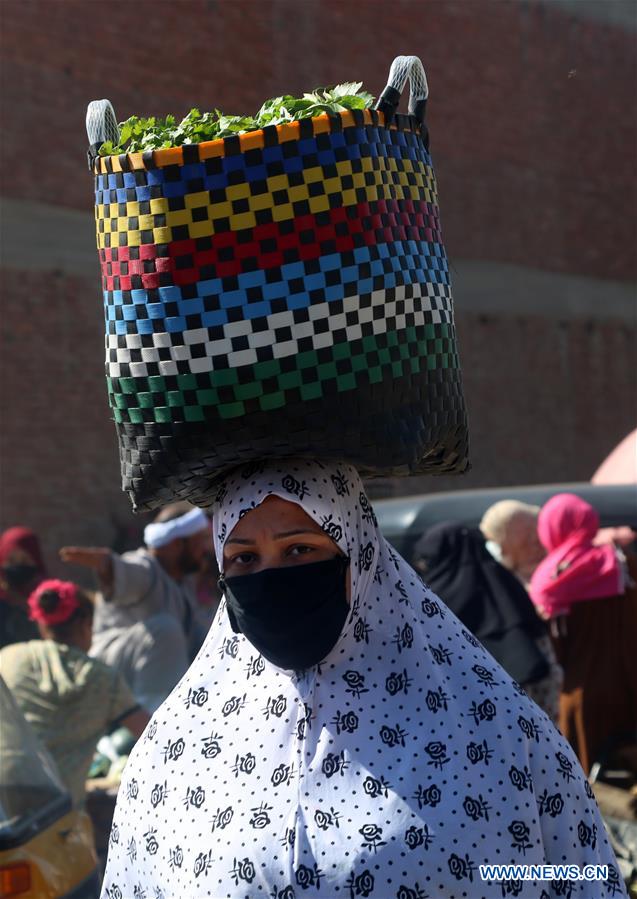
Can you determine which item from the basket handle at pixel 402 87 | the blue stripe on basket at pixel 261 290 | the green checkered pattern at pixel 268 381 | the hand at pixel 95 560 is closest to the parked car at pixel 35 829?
the green checkered pattern at pixel 268 381

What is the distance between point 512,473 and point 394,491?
227cm

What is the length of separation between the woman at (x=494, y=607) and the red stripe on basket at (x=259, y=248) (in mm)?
2743

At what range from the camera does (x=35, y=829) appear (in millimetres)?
3609

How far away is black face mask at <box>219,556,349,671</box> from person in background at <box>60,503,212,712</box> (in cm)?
344

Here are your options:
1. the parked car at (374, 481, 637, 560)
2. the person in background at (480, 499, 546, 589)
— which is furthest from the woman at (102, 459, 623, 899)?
the parked car at (374, 481, 637, 560)

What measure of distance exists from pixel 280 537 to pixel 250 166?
2.18 ft

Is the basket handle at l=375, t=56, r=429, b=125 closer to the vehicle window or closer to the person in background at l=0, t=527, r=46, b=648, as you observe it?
the vehicle window

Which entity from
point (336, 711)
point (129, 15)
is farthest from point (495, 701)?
point (129, 15)

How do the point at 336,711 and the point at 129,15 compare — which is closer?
the point at 336,711

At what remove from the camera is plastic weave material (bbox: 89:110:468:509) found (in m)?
2.15

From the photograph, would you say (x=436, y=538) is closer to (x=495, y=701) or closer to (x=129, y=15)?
(x=495, y=701)

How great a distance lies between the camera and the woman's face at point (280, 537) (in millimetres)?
2291

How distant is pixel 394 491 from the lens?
1638 cm

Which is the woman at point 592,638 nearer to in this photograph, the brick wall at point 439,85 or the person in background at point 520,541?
the person in background at point 520,541
